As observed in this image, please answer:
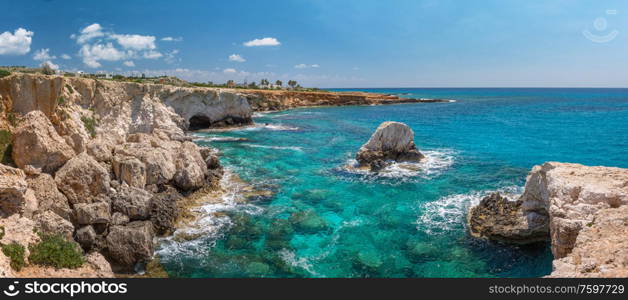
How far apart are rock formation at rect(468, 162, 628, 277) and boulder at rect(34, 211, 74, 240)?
1723 cm

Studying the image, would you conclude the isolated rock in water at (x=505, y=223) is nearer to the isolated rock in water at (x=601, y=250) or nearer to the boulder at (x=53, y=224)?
the isolated rock in water at (x=601, y=250)

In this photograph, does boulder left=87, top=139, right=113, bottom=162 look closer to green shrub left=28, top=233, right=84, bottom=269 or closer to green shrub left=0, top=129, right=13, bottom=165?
green shrub left=0, top=129, right=13, bottom=165

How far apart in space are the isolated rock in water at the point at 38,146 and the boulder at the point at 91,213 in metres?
3.45

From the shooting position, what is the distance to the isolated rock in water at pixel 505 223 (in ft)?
50.6

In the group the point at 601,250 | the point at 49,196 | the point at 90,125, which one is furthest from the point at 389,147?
the point at 49,196

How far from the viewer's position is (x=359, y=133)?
52.0 m

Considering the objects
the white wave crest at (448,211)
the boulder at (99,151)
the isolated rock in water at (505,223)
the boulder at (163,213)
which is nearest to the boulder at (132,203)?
the boulder at (163,213)

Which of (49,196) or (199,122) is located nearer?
(49,196)

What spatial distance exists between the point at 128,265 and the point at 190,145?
12111 mm

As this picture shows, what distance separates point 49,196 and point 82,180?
164 centimetres

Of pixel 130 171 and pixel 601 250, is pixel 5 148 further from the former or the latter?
pixel 601 250

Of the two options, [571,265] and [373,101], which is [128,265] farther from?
[373,101]

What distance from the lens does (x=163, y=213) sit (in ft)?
56.1

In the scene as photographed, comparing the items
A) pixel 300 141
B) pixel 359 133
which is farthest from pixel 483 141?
pixel 300 141
